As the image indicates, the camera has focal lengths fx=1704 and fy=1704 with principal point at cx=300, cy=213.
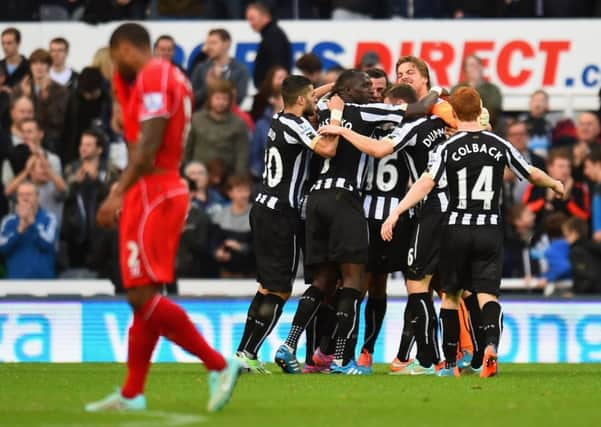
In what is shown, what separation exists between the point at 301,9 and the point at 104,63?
2.62m

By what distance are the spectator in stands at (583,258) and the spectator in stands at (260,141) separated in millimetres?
3659

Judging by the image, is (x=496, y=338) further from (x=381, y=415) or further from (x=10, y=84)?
(x=10, y=84)

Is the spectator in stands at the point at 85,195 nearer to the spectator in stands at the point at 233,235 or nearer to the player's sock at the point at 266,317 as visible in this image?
the spectator in stands at the point at 233,235

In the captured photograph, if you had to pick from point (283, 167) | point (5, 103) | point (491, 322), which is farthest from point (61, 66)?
point (491, 322)

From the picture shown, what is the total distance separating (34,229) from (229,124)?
2413 mm

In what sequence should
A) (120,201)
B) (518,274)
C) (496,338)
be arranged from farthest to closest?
(518,274) → (496,338) → (120,201)

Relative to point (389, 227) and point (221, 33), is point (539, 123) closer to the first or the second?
point (221, 33)

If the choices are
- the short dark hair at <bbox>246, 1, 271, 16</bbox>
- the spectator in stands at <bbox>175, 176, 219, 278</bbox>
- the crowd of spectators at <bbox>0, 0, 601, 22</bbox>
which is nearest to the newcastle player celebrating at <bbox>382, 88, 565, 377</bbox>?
the spectator in stands at <bbox>175, 176, 219, 278</bbox>

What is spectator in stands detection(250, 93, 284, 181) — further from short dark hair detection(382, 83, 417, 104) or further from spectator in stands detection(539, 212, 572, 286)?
short dark hair detection(382, 83, 417, 104)

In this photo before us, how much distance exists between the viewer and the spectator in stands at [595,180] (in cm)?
1825

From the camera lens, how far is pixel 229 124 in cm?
1875

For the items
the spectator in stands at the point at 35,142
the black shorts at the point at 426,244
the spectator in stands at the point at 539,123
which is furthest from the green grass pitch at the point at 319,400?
the spectator in stands at the point at 539,123

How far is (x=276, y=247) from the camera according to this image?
44.7ft

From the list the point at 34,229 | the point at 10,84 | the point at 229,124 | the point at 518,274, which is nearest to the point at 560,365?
the point at 518,274
